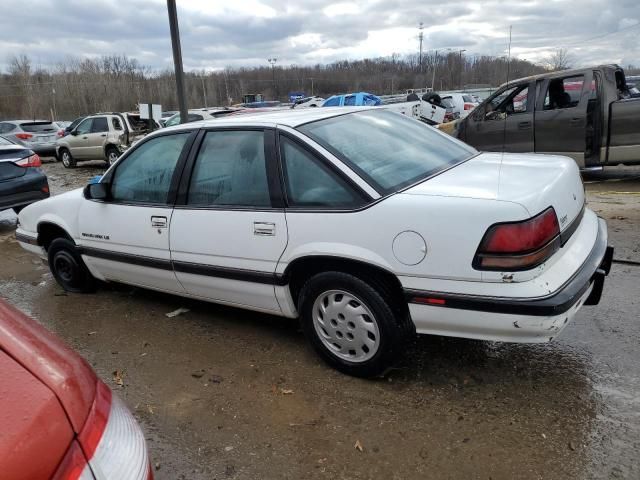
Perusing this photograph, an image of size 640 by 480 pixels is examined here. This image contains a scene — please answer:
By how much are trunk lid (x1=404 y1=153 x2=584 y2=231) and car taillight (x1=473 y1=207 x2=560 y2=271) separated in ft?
0.28

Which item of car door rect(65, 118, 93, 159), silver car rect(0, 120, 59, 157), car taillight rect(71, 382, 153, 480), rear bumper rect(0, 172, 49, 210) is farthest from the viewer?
silver car rect(0, 120, 59, 157)

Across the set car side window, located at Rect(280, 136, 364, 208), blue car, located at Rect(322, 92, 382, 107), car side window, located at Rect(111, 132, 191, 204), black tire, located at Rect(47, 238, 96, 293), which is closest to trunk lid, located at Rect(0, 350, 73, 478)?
car side window, located at Rect(280, 136, 364, 208)

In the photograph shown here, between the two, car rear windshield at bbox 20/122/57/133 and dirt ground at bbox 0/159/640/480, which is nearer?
dirt ground at bbox 0/159/640/480

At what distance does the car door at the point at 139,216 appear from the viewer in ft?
12.2

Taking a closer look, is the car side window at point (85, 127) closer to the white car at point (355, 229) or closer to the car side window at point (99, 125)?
the car side window at point (99, 125)

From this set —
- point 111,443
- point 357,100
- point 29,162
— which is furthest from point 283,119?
point 357,100

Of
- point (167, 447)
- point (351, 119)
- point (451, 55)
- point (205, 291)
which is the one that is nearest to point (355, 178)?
point (351, 119)

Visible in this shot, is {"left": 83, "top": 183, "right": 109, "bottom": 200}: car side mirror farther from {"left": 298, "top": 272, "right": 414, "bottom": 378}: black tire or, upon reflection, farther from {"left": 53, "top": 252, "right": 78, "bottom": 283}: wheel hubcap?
{"left": 298, "top": 272, "right": 414, "bottom": 378}: black tire

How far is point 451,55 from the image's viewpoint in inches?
3113

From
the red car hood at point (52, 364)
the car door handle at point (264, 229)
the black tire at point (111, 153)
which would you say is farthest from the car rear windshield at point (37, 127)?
the red car hood at point (52, 364)

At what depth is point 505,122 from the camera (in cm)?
897

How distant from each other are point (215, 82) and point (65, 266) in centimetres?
5952

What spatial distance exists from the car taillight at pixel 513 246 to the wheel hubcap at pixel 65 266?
3692mm

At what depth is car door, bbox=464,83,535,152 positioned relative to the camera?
28.6 ft
